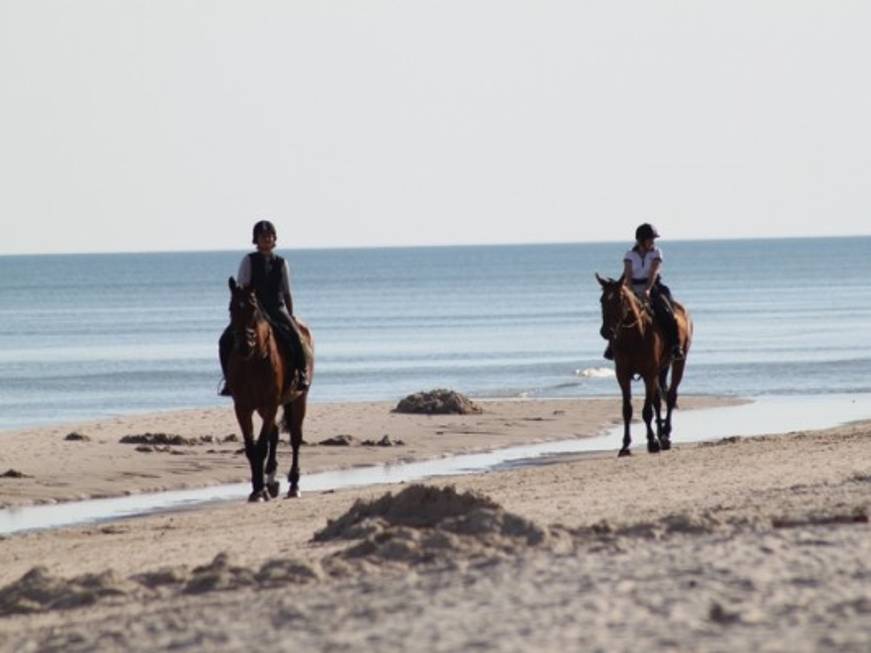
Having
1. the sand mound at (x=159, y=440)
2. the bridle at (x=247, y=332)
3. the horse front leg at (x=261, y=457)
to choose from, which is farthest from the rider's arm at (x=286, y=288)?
the sand mound at (x=159, y=440)

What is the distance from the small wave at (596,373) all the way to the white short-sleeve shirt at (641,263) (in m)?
21.1

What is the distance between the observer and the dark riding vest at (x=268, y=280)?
19.8 m

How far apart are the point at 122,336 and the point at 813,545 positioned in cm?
6101

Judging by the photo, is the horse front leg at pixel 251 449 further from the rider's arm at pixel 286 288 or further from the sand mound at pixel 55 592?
the sand mound at pixel 55 592

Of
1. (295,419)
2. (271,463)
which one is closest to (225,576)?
(271,463)

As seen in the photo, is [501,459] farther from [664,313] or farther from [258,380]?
→ [258,380]

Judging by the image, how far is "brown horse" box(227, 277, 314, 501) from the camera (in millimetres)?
19234

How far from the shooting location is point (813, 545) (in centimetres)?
1191

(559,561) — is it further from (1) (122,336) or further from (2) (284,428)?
(1) (122,336)

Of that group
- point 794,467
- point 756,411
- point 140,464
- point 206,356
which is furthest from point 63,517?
point 206,356

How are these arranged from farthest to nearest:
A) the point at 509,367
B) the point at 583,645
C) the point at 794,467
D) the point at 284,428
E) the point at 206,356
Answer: the point at 206,356 < the point at 509,367 < the point at 284,428 < the point at 794,467 < the point at 583,645

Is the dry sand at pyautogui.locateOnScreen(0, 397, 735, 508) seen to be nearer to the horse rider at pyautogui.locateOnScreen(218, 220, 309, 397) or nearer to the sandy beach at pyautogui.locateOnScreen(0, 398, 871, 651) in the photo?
the horse rider at pyautogui.locateOnScreen(218, 220, 309, 397)

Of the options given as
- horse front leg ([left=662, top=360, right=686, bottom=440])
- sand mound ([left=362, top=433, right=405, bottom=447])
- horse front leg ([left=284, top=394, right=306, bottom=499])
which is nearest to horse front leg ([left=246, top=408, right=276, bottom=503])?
horse front leg ([left=284, top=394, right=306, bottom=499])

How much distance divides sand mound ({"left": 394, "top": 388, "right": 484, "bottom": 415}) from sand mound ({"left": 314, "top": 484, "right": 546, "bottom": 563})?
51.9ft
